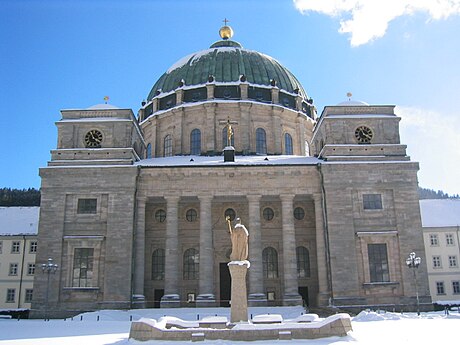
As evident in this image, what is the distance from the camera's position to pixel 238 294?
21.3 m

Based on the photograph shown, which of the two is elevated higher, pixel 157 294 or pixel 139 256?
pixel 139 256

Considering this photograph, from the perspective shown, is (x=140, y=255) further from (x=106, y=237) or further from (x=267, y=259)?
(x=267, y=259)

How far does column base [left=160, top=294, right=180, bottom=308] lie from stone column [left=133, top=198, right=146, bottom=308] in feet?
4.89

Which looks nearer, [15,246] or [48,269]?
[48,269]

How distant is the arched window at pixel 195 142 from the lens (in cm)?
4859

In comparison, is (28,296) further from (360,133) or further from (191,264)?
(360,133)

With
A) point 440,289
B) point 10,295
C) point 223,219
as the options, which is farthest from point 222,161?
point 10,295

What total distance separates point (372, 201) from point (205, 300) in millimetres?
14717

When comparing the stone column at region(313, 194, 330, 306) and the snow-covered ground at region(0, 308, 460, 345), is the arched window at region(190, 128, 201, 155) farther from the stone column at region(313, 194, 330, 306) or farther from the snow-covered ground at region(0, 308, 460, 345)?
the snow-covered ground at region(0, 308, 460, 345)

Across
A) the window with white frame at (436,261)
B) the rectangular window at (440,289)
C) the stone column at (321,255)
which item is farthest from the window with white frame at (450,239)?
the stone column at (321,255)

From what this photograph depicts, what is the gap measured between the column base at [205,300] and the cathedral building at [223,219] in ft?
0.26

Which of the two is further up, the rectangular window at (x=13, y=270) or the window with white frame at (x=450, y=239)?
the window with white frame at (x=450, y=239)

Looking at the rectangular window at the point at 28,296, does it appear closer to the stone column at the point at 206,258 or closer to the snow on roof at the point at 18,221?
Answer: the snow on roof at the point at 18,221

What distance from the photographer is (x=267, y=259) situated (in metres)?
41.5
